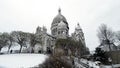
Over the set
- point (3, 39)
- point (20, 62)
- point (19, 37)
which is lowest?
point (20, 62)

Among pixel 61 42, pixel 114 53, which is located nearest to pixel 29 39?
pixel 61 42

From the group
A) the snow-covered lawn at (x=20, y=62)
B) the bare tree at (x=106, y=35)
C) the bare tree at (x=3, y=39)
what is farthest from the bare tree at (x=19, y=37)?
the bare tree at (x=106, y=35)

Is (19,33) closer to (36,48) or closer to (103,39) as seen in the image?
(36,48)

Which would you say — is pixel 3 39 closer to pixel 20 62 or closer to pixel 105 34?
pixel 20 62

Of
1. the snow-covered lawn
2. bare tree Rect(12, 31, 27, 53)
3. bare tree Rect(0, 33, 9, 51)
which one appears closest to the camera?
the snow-covered lawn

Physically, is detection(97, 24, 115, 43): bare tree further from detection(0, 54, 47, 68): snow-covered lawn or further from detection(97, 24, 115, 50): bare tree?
detection(0, 54, 47, 68): snow-covered lawn

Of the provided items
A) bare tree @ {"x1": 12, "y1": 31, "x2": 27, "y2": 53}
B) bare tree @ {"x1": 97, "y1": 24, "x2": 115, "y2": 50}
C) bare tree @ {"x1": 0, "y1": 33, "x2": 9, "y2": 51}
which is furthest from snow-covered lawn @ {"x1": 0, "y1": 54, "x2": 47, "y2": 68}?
bare tree @ {"x1": 97, "y1": 24, "x2": 115, "y2": 50}

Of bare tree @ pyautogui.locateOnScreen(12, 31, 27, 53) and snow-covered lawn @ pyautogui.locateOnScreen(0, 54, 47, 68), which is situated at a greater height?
bare tree @ pyautogui.locateOnScreen(12, 31, 27, 53)

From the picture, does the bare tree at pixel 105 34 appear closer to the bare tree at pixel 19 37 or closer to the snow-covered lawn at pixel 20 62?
the snow-covered lawn at pixel 20 62

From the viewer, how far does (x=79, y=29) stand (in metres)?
78.6

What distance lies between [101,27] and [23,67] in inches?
1528

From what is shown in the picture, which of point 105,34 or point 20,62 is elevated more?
point 105,34

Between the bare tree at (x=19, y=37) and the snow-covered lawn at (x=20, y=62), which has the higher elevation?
the bare tree at (x=19, y=37)

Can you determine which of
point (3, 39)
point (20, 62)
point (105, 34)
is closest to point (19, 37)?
point (3, 39)
